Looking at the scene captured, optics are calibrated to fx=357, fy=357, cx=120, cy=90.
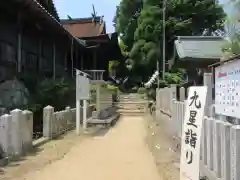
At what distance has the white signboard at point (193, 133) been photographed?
505cm

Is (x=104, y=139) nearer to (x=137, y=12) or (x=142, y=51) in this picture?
(x=142, y=51)

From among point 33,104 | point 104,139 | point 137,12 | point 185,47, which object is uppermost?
point 137,12

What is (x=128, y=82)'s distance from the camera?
4278 cm

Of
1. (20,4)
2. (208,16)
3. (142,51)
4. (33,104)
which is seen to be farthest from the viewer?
(142,51)

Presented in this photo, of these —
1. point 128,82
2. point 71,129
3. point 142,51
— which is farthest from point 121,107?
point 128,82

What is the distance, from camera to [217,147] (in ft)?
17.0

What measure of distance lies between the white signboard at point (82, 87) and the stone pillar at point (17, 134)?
493 cm

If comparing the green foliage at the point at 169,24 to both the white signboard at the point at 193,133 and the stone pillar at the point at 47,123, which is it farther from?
the white signboard at the point at 193,133

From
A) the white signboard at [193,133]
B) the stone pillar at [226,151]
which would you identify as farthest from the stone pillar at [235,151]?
the white signboard at [193,133]

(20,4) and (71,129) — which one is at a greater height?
(20,4)

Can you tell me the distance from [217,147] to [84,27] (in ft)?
102

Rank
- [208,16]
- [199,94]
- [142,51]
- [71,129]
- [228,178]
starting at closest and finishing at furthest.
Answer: [228,178] < [199,94] < [71,129] < [208,16] < [142,51]

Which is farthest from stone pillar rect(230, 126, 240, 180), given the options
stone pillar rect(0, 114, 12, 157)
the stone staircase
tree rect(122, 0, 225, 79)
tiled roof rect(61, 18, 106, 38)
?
tiled roof rect(61, 18, 106, 38)

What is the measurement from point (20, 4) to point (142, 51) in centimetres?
1969
